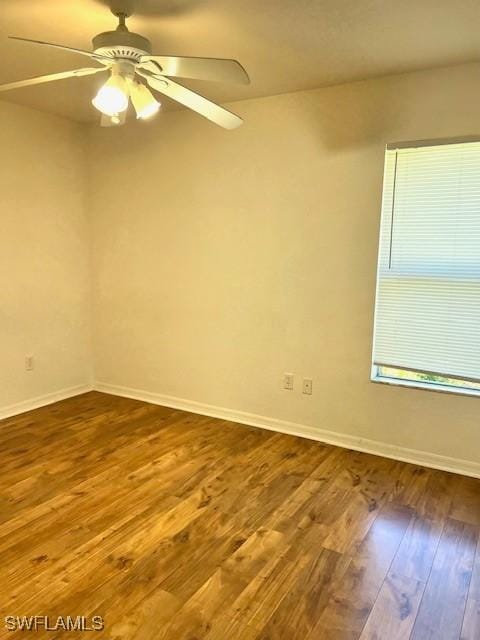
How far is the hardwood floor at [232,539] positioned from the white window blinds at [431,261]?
0.77 meters

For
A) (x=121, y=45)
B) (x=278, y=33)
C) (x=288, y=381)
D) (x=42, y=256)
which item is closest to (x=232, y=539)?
(x=288, y=381)

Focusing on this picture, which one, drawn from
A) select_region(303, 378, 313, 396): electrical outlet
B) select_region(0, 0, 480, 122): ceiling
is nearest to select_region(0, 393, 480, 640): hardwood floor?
select_region(303, 378, 313, 396): electrical outlet

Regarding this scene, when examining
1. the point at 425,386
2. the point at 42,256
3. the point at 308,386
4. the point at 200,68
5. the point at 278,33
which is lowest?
the point at 308,386

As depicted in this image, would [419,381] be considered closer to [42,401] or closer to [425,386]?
[425,386]

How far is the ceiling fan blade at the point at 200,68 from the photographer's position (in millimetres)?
1830

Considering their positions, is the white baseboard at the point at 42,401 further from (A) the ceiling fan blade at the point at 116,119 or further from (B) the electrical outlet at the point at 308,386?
(A) the ceiling fan blade at the point at 116,119

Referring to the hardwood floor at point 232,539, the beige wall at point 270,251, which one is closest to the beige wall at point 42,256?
the beige wall at point 270,251

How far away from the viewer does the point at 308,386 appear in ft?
11.0

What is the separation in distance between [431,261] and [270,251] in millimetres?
1095

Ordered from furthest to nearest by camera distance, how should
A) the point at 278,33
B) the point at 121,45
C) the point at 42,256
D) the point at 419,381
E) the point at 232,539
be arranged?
the point at 42,256 < the point at 419,381 < the point at 278,33 < the point at 232,539 < the point at 121,45

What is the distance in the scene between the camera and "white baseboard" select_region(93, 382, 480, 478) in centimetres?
289

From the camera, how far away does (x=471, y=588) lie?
1.89 meters

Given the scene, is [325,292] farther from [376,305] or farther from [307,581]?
[307,581]

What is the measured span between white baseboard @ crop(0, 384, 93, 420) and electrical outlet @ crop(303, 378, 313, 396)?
2.16 metres
